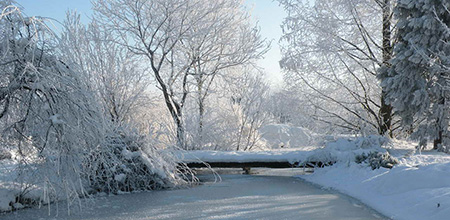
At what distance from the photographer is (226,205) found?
22.0ft

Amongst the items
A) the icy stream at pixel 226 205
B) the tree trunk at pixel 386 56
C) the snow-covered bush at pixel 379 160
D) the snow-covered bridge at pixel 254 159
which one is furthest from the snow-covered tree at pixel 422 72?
the icy stream at pixel 226 205

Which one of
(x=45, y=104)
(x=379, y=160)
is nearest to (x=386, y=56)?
(x=379, y=160)

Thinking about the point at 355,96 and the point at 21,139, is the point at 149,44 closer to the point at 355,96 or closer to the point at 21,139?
the point at 355,96

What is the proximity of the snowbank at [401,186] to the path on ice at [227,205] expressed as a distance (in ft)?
1.12

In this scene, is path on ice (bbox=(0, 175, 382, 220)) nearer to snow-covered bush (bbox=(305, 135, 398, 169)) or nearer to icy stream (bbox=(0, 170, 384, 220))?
icy stream (bbox=(0, 170, 384, 220))

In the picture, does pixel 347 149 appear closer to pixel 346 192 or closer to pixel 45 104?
pixel 346 192

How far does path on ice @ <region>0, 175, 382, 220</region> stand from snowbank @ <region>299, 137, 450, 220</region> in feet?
1.12

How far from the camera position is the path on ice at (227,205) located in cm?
592

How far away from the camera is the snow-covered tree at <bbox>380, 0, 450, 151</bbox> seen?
10570 mm

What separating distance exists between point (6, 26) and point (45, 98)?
40.4 inches

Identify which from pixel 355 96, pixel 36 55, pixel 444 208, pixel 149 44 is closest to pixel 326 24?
pixel 355 96

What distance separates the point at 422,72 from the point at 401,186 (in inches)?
225

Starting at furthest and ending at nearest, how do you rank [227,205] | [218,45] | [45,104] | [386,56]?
[218,45] < [386,56] < [227,205] < [45,104]

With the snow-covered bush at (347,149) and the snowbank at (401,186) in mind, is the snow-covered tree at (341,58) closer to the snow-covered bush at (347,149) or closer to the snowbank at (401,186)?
the snow-covered bush at (347,149)
